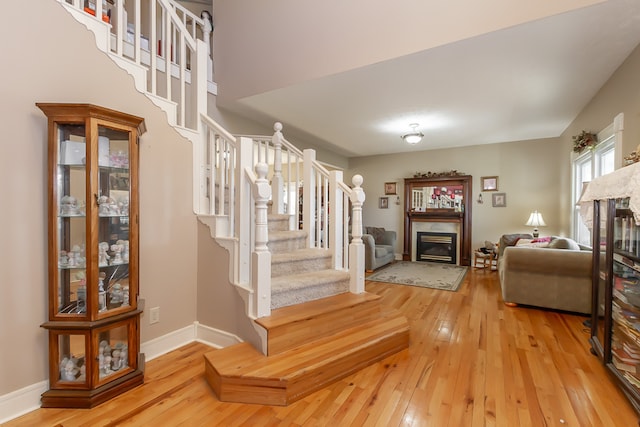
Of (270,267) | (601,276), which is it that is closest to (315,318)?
(270,267)

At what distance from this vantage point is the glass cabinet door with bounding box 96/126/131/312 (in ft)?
5.80

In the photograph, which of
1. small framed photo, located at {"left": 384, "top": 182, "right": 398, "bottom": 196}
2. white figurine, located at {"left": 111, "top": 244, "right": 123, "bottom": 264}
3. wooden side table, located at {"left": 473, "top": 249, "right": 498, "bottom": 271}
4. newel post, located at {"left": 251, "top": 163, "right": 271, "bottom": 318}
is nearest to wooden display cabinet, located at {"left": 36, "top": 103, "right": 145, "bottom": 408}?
white figurine, located at {"left": 111, "top": 244, "right": 123, "bottom": 264}

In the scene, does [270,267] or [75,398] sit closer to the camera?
[75,398]

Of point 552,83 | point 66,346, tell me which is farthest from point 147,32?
point 552,83

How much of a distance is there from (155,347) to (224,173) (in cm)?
152

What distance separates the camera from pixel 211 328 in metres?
2.47

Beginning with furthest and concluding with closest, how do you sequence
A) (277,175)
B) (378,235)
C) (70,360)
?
(378,235)
(277,175)
(70,360)

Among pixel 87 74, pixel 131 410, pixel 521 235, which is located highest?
pixel 87 74

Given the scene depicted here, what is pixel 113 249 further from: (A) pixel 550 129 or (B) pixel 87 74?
(A) pixel 550 129

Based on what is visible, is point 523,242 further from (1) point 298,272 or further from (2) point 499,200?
(1) point 298,272

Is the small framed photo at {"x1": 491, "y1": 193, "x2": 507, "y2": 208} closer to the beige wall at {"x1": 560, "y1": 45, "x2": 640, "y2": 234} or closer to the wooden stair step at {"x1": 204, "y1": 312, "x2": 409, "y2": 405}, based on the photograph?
the beige wall at {"x1": 560, "y1": 45, "x2": 640, "y2": 234}

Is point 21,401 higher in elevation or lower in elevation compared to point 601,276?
lower

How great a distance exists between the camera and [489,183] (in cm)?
586

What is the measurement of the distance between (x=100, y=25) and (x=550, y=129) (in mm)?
6008
